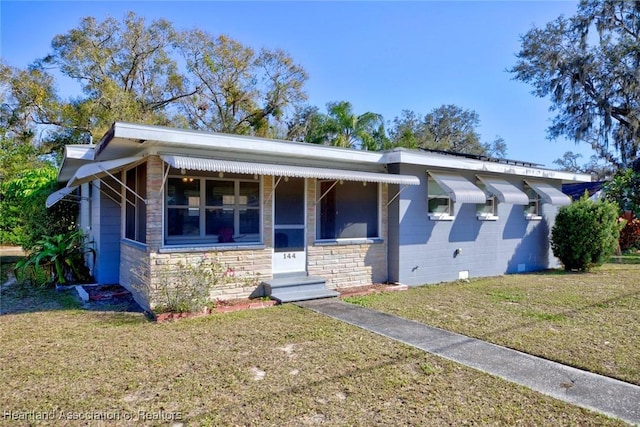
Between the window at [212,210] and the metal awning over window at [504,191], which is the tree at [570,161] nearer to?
the metal awning over window at [504,191]

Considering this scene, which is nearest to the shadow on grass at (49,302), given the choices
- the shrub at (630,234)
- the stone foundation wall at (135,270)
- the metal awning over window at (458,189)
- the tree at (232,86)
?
the stone foundation wall at (135,270)

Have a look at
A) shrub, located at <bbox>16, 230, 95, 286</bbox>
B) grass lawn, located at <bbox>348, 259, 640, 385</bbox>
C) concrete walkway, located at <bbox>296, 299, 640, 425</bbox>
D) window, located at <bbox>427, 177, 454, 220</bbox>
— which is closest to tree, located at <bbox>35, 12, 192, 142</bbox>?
shrub, located at <bbox>16, 230, 95, 286</bbox>

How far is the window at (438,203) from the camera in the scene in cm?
1178

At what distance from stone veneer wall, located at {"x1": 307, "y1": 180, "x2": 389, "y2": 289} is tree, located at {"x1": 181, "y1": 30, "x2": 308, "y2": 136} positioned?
21.8 metres

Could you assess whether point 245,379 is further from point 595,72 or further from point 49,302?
point 595,72

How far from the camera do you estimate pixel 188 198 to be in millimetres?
8984

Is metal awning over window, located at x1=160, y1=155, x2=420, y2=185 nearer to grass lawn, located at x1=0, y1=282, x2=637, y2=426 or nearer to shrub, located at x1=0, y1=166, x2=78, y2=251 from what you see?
grass lawn, located at x1=0, y1=282, x2=637, y2=426

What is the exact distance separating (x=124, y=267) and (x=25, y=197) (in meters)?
7.06

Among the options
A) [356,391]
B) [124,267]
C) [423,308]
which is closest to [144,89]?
[124,267]

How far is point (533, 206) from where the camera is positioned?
15.2 meters

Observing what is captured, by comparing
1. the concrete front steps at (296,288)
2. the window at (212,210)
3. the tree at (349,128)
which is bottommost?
the concrete front steps at (296,288)

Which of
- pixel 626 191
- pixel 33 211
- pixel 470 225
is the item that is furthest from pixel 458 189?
pixel 626 191

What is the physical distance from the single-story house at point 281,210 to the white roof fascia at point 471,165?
0.04m

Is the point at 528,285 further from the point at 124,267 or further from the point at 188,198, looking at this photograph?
the point at 124,267
